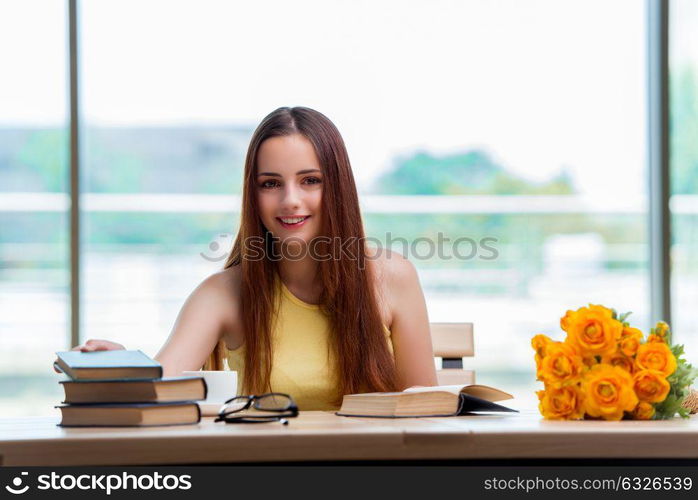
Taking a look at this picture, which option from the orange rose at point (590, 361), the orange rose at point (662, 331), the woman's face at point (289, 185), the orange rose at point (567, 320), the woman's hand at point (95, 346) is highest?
the woman's face at point (289, 185)

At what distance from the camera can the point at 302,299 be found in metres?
2.00

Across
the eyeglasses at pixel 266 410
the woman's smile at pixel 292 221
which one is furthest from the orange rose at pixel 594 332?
the woman's smile at pixel 292 221

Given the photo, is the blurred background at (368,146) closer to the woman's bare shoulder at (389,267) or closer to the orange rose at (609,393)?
the woman's bare shoulder at (389,267)

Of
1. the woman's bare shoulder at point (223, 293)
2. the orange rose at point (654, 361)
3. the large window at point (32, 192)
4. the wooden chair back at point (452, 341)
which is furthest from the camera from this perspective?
the large window at point (32, 192)

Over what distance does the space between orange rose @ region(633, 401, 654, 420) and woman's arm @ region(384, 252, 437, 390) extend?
71 centimetres

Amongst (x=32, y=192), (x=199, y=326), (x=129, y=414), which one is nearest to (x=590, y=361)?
(x=129, y=414)

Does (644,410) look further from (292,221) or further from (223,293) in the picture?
(223,293)

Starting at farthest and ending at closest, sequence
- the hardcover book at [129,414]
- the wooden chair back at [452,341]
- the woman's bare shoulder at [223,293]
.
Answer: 1. the wooden chair back at [452,341]
2. the woman's bare shoulder at [223,293]
3. the hardcover book at [129,414]

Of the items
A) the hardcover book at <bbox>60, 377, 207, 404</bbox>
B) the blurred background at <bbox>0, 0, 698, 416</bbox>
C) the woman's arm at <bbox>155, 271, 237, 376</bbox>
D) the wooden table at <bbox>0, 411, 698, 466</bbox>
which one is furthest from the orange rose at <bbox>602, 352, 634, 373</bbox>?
the blurred background at <bbox>0, 0, 698, 416</bbox>

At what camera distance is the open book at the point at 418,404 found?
131 centimetres

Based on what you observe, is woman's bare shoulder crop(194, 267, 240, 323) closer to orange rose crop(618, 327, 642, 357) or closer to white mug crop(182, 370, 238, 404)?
white mug crop(182, 370, 238, 404)

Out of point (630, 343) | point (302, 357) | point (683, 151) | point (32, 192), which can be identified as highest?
point (683, 151)

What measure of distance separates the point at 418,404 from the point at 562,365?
8.7 inches

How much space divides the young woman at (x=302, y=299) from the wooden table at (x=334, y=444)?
74cm
